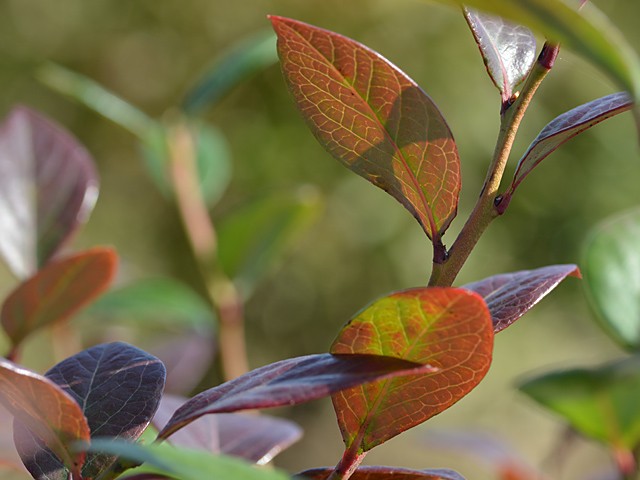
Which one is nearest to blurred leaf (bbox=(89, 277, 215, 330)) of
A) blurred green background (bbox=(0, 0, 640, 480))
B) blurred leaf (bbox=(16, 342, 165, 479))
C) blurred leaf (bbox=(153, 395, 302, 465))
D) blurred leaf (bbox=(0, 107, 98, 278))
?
blurred leaf (bbox=(0, 107, 98, 278))

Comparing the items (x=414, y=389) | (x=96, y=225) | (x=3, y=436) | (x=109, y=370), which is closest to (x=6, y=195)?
(x=3, y=436)

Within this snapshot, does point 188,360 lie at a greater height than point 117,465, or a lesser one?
lesser

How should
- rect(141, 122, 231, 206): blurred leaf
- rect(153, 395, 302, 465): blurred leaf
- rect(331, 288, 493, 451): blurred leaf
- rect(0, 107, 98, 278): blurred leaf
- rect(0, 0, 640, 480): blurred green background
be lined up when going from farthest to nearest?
rect(0, 0, 640, 480): blurred green background, rect(141, 122, 231, 206): blurred leaf, rect(0, 107, 98, 278): blurred leaf, rect(153, 395, 302, 465): blurred leaf, rect(331, 288, 493, 451): blurred leaf

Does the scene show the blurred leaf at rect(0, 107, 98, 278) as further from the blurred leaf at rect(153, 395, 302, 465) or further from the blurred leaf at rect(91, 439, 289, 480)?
the blurred leaf at rect(91, 439, 289, 480)

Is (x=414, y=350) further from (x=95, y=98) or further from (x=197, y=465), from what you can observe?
→ (x=95, y=98)

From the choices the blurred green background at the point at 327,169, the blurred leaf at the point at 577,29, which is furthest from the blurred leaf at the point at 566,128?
the blurred green background at the point at 327,169

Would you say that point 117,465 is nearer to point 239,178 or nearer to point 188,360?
point 188,360
